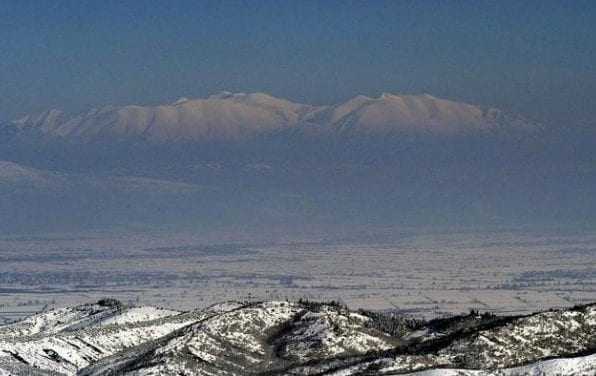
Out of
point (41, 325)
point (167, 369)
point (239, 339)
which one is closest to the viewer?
point (167, 369)

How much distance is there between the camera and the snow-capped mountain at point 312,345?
74.1 m

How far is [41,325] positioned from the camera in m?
103

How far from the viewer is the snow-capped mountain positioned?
7412cm

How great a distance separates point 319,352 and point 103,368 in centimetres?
Answer: 1111

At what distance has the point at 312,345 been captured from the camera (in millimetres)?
82812

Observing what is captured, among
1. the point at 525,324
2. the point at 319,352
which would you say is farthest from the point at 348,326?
Answer: the point at 525,324

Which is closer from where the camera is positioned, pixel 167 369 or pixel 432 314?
pixel 167 369

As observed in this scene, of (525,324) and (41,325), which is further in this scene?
(41,325)

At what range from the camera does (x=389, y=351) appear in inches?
3073

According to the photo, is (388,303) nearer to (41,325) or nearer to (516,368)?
(41,325)

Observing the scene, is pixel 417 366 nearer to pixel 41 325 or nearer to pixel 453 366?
pixel 453 366

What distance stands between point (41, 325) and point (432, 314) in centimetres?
7622

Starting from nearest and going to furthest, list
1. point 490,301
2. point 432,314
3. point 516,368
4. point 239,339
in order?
1. point 516,368
2. point 239,339
3. point 432,314
4. point 490,301

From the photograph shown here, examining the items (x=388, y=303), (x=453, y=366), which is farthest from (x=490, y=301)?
(x=453, y=366)
